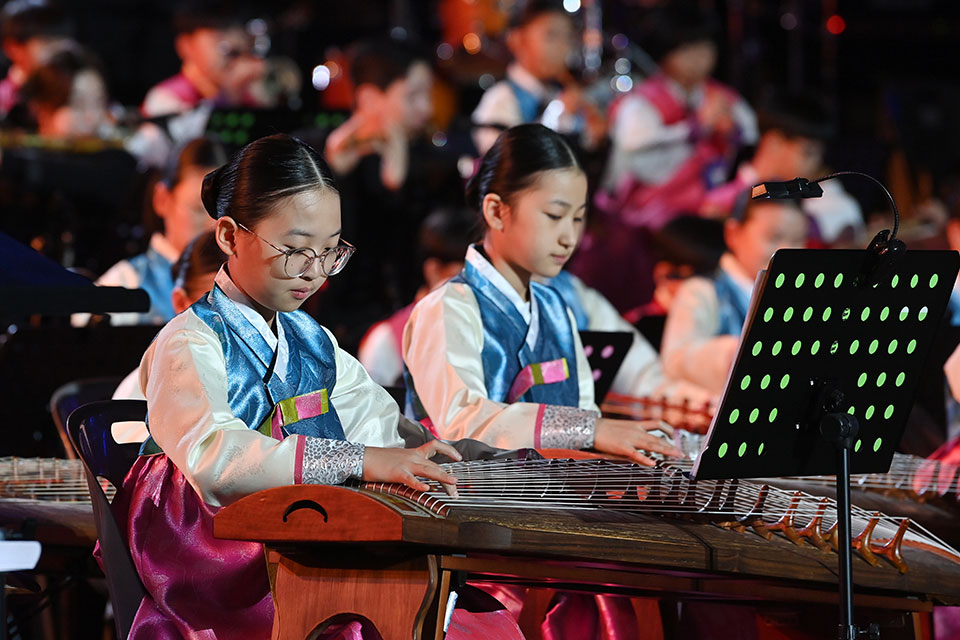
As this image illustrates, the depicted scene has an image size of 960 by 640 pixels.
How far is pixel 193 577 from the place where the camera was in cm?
220

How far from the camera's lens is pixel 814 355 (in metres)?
2.19

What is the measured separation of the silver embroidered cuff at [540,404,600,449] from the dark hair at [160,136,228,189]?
1.89 m

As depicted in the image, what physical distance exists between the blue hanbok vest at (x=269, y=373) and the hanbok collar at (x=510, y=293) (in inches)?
29.0

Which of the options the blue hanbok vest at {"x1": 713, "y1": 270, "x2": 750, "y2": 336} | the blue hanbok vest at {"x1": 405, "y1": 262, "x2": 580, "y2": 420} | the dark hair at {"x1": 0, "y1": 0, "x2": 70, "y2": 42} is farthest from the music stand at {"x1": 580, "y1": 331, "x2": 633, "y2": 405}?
the dark hair at {"x1": 0, "y1": 0, "x2": 70, "y2": 42}

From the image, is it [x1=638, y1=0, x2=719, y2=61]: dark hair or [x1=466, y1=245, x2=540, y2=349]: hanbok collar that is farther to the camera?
[x1=638, y1=0, x2=719, y2=61]: dark hair

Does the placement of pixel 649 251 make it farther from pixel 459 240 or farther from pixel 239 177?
pixel 239 177

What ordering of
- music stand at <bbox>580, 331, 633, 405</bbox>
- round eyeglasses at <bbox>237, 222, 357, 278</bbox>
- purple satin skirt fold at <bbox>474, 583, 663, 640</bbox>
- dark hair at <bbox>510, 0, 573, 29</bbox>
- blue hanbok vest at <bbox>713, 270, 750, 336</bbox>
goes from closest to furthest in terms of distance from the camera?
round eyeglasses at <bbox>237, 222, 357, 278</bbox> < purple satin skirt fold at <bbox>474, 583, 663, 640</bbox> < music stand at <bbox>580, 331, 633, 405</bbox> < blue hanbok vest at <bbox>713, 270, 750, 336</bbox> < dark hair at <bbox>510, 0, 573, 29</bbox>

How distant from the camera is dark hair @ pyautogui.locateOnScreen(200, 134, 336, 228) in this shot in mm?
2307

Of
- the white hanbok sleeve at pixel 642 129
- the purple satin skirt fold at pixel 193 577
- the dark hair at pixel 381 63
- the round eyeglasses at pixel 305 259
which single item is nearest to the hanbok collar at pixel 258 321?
the round eyeglasses at pixel 305 259

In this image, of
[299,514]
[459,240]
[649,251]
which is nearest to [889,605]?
[299,514]

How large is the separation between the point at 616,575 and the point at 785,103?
510 cm

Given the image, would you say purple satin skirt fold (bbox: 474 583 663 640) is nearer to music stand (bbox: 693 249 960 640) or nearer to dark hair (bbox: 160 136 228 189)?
music stand (bbox: 693 249 960 640)

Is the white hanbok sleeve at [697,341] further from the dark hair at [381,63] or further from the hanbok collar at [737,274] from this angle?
the dark hair at [381,63]

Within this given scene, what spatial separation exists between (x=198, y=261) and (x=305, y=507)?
1424mm
